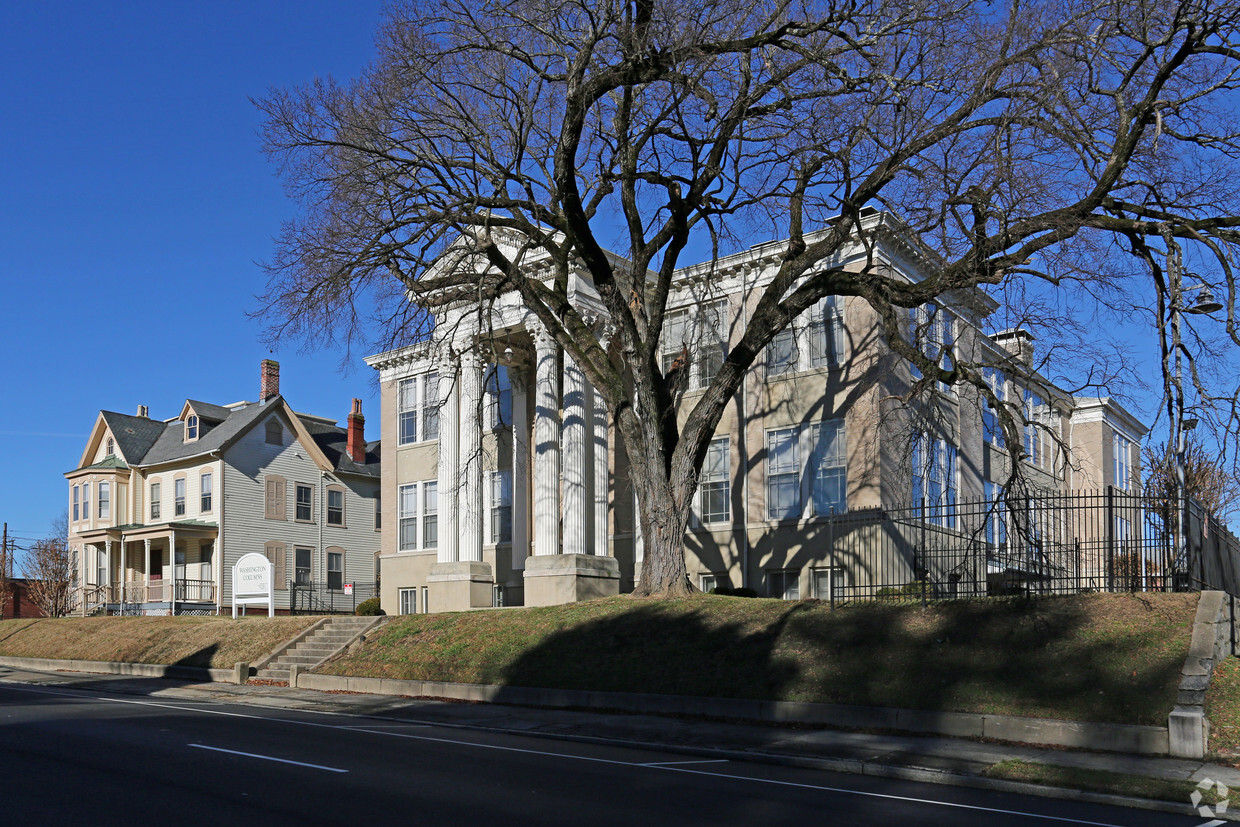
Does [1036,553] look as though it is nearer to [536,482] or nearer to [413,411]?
[536,482]

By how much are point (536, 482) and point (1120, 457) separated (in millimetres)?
34066

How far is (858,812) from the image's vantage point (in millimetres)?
9578

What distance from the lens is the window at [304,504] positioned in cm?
5166

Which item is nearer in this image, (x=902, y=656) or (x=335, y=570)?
(x=902, y=656)

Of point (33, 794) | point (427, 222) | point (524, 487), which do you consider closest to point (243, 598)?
point (524, 487)

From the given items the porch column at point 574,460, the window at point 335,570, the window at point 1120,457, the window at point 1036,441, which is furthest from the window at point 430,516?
the window at point 1120,457

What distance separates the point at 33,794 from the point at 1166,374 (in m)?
15.5

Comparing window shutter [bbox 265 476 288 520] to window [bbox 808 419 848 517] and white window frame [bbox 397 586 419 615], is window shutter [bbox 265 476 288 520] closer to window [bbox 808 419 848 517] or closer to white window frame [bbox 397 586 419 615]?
white window frame [bbox 397 586 419 615]

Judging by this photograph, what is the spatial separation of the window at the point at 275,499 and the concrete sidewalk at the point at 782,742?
28.7 m

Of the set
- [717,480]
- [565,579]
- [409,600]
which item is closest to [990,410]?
[717,480]

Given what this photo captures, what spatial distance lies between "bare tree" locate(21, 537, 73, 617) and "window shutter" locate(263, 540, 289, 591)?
10.3 meters

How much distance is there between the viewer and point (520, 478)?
3400 cm

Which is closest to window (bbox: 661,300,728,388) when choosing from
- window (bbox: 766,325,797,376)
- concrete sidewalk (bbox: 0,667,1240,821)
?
window (bbox: 766,325,797,376)

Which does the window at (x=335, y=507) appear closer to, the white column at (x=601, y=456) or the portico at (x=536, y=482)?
the portico at (x=536, y=482)
